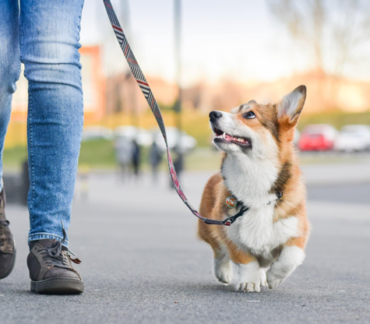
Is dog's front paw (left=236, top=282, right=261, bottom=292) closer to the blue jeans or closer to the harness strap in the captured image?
the harness strap

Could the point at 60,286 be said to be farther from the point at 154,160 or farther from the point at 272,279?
the point at 154,160

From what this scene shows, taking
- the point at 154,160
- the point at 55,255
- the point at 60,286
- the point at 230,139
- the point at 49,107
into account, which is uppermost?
the point at 49,107

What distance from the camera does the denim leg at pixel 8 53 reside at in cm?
288

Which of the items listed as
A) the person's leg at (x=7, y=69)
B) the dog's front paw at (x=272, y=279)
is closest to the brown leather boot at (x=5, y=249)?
the person's leg at (x=7, y=69)

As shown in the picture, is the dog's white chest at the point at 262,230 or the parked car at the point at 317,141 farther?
the parked car at the point at 317,141

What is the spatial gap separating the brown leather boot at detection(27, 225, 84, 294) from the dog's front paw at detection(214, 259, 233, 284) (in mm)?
1049

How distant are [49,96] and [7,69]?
272mm

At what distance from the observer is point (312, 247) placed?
623cm

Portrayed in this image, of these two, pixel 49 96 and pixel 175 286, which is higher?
pixel 49 96

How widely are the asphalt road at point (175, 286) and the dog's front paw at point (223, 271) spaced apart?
7 centimetres

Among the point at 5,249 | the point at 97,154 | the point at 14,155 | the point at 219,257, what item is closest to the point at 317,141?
the point at 97,154

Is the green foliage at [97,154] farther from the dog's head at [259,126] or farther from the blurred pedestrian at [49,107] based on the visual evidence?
the blurred pedestrian at [49,107]

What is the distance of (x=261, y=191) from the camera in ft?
10.7

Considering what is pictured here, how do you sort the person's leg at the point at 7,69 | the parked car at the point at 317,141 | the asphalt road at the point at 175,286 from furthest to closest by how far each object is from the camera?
the parked car at the point at 317,141 → the person's leg at the point at 7,69 → the asphalt road at the point at 175,286
